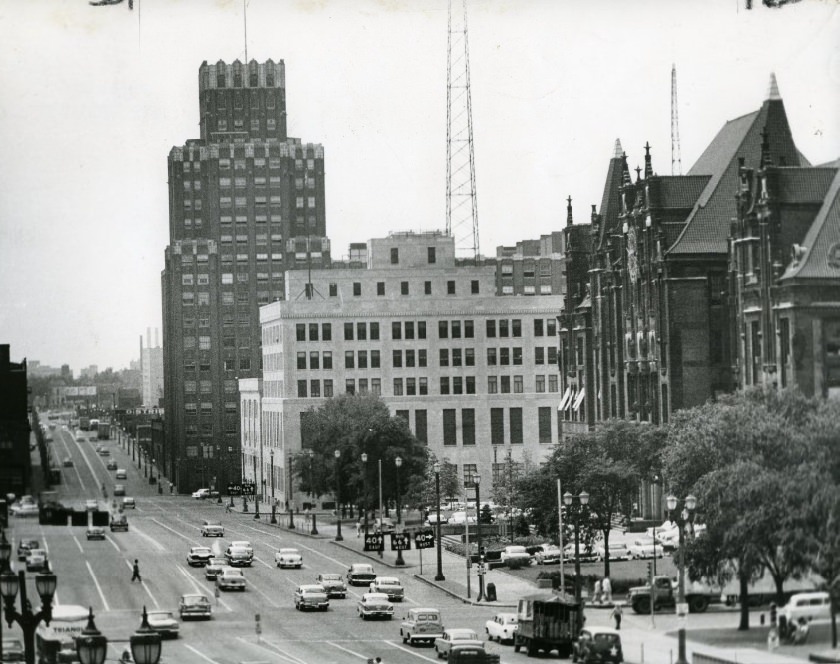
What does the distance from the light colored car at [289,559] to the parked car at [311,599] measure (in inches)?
510

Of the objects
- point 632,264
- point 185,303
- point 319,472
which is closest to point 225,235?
point 185,303

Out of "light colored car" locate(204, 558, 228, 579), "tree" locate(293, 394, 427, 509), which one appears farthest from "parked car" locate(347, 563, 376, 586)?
"tree" locate(293, 394, 427, 509)

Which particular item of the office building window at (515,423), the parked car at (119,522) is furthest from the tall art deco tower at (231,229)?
the parked car at (119,522)

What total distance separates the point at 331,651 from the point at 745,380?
3283 cm

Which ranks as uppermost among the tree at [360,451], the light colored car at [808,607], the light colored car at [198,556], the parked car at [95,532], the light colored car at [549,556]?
the tree at [360,451]

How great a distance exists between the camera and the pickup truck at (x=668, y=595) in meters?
65.2

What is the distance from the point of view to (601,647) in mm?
55781

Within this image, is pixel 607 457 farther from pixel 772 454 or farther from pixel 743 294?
pixel 772 454

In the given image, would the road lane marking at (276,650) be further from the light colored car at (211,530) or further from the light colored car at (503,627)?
the light colored car at (211,530)

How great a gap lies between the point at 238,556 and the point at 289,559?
3.08 m

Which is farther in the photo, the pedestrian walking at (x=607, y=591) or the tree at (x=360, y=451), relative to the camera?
the tree at (x=360, y=451)

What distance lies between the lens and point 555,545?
86.6m

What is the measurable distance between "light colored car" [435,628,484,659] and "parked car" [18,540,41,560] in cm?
1430

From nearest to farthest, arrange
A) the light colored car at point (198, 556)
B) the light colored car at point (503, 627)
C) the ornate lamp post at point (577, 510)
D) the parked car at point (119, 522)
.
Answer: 1. the light colored car at point (503, 627)
2. the ornate lamp post at point (577, 510)
3. the parked car at point (119, 522)
4. the light colored car at point (198, 556)
